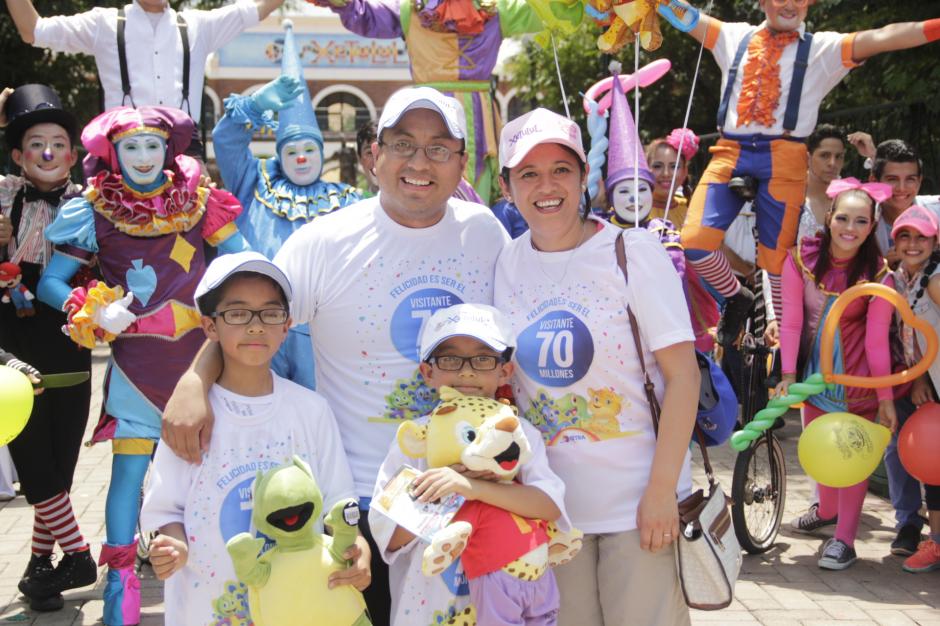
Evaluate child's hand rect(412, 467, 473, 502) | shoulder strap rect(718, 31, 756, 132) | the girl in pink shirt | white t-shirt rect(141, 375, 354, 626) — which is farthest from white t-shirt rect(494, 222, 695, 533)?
shoulder strap rect(718, 31, 756, 132)

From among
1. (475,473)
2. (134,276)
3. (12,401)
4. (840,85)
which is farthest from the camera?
(840,85)

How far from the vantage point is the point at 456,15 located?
15.7ft

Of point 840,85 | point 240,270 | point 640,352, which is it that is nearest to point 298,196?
point 240,270

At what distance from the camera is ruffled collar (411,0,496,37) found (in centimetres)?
478

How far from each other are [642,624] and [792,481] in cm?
450

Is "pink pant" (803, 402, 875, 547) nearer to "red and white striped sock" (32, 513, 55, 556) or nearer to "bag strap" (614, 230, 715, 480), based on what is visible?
"bag strap" (614, 230, 715, 480)

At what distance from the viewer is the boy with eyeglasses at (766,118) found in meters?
5.34

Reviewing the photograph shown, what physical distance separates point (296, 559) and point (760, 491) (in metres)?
3.39

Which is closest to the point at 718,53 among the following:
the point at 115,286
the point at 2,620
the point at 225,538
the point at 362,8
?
the point at 362,8

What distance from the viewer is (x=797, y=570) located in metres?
5.19

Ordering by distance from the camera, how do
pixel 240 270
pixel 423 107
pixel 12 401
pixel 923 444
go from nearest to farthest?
pixel 240 270
pixel 423 107
pixel 12 401
pixel 923 444

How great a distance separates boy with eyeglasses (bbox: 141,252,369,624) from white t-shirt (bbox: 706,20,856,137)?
11.2 feet

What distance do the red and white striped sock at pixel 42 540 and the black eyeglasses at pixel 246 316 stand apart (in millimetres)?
2353

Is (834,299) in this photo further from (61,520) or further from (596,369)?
(61,520)
